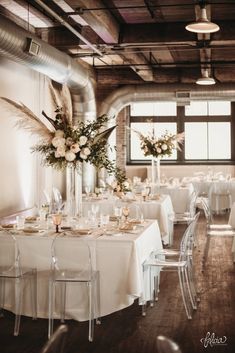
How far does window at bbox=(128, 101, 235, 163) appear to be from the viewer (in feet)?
53.6

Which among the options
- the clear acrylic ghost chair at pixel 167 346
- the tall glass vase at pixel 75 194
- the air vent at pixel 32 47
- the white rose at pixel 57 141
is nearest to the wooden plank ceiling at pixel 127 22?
the air vent at pixel 32 47

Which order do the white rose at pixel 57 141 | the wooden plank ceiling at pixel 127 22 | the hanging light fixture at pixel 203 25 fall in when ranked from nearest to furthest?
1. the white rose at pixel 57 141
2. the hanging light fixture at pixel 203 25
3. the wooden plank ceiling at pixel 127 22

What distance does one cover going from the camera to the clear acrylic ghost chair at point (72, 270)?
5.08m

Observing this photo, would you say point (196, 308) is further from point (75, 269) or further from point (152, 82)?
point (152, 82)

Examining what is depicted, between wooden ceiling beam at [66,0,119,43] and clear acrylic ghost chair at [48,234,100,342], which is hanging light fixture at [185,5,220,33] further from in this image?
clear acrylic ghost chair at [48,234,100,342]

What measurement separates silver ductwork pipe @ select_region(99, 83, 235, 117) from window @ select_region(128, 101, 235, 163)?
8.44ft

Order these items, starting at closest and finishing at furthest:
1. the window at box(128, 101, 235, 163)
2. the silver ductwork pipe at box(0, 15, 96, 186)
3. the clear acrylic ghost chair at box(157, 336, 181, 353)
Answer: the clear acrylic ghost chair at box(157, 336, 181, 353)
the silver ductwork pipe at box(0, 15, 96, 186)
the window at box(128, 101, 235, 163)

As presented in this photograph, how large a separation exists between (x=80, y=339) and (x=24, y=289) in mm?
837

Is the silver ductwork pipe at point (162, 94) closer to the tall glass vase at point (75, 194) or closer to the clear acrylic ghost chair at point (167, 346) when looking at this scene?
the tall glass vase at point (75, 194)

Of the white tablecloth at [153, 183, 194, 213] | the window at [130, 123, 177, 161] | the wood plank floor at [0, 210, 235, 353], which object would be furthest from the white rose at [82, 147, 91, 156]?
the window at [130, 123, 177, 161]

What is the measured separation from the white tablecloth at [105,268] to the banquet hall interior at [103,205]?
0.01 m

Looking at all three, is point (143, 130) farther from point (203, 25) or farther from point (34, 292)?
point (34, 292)

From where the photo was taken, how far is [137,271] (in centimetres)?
512

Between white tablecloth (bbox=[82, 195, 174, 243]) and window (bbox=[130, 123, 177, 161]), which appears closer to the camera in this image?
white tablecloth (bbox=[82, 195, 174, 243])
